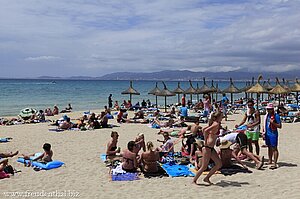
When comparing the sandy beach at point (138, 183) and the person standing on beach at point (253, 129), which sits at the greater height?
the person standing on beach at point (253, 129)

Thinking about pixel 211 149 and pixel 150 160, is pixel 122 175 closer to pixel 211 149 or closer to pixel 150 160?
pixel 150 160

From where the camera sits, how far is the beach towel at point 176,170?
6.86 metres

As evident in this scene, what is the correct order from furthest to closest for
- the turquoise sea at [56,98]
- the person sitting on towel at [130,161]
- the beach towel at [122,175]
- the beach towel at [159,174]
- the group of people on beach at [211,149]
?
the turquoise sea at [56,98] < the person sitting on towel at [130,161] < the beach towel at [159,174] < the beach towel at [122,175] < the group of people on beach at [211,149]

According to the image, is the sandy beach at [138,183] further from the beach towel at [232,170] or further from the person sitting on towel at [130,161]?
the person sitting on towel at [130,161]

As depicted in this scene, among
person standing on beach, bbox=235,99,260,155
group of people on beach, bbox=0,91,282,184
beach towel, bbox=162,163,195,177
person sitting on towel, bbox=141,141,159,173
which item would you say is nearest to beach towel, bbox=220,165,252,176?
group of people on beach, bbox=0,91,282,184

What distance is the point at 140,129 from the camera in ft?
46.9

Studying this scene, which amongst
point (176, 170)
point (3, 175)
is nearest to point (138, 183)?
point (176, 170)

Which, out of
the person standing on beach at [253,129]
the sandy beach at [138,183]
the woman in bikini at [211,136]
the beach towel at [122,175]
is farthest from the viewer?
the person standing on beach at [253,129]

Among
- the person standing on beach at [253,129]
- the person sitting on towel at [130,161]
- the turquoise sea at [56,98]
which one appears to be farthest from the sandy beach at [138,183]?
the turquoise sea at [56,98]

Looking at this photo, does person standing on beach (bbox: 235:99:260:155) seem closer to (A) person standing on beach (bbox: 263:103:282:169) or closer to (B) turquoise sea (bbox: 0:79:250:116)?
(A) person standing on beach (bbox: 263:103:282:169)

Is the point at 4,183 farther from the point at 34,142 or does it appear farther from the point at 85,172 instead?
the point at 34,142

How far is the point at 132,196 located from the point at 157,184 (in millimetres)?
755

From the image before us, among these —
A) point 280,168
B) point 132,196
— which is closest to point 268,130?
point 280,168

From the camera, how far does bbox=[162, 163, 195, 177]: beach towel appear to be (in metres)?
6.86
